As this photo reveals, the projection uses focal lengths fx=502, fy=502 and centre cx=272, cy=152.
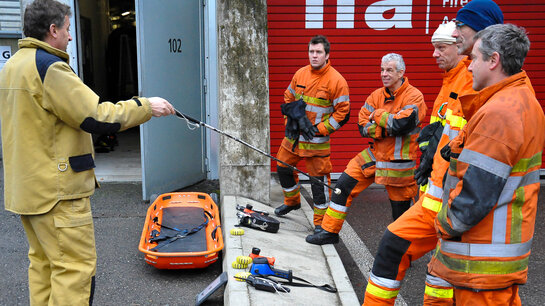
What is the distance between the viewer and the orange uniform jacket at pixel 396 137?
4.87m

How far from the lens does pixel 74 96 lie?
9.75 feet

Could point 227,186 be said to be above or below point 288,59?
below

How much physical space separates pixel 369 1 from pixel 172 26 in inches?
127

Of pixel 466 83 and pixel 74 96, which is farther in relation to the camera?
pixel 466 83

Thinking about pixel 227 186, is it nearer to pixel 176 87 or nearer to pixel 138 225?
pixel 138 225

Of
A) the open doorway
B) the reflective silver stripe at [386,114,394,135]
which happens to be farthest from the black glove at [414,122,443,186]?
the open doorway

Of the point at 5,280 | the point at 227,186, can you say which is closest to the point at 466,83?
the point at 227,186

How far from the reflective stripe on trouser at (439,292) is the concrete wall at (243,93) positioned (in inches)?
134

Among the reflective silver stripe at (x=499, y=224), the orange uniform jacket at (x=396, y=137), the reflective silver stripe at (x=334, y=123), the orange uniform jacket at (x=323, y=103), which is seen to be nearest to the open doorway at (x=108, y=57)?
the orange uniform jacket at (x=323, y=103)

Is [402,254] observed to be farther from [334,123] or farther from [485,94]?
[334,123]

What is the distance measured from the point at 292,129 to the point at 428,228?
2876mm

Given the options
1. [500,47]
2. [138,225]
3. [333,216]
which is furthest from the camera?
[138,225]

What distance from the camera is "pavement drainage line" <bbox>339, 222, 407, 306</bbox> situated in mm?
5152

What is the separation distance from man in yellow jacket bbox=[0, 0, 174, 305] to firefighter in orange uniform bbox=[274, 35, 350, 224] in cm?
290
